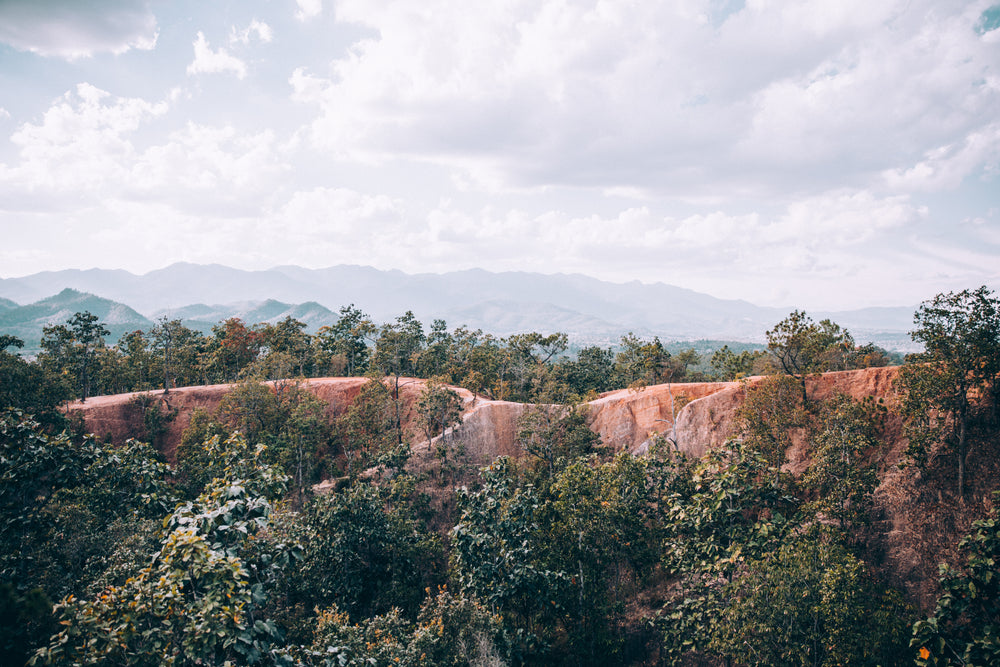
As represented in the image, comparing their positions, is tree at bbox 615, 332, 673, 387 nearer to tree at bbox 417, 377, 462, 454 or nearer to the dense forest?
the dense forest

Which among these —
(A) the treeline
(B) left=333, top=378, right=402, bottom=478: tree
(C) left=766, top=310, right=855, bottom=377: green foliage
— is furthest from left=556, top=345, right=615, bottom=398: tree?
(C) left=766, top=310, right=855, bottom=377: green foliage

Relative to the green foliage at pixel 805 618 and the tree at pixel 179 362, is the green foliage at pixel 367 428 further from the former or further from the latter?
the tree at pixel 179 362

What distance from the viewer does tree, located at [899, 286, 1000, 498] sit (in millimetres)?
20141

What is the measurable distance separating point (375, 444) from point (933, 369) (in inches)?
1369

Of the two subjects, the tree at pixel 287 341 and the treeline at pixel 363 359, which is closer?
the treeline at pixel 363 359

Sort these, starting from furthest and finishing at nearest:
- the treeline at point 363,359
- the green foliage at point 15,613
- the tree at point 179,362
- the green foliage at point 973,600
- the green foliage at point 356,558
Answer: the tree at point 179,362, the treeline at point 363,359, the green foliage at point 356,558, the green foliage at point 973,600, the green foliage at point 15,613

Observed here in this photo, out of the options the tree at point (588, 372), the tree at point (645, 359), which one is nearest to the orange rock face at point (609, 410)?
the tree at point (645, 359)

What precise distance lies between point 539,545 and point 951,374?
19.3 metres

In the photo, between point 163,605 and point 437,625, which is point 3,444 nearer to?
point 163,605

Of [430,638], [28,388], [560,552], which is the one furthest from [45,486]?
[28,388]

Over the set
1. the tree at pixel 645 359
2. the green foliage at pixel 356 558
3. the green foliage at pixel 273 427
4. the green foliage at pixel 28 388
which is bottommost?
the green foliage at pixel 356 558

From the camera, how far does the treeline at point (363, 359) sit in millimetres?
45469

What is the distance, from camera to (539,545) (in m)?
22.0

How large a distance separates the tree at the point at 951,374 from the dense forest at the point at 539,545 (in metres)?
0.09
